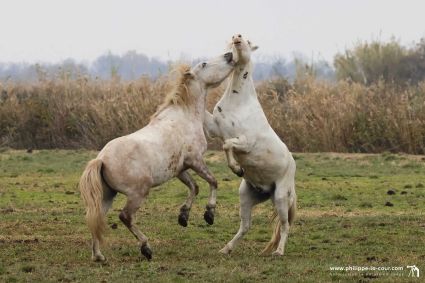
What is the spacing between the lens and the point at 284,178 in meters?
10.5

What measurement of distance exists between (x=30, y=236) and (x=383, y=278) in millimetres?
4682

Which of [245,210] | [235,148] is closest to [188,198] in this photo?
[245,210]

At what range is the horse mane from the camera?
10.7 metres

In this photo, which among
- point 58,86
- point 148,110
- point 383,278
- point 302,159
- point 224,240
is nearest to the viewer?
point 383,278

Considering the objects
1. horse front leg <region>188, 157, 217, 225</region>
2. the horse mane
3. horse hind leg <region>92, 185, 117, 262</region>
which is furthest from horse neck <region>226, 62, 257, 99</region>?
horse hind leg <region>92, 185, 117, 262</region>

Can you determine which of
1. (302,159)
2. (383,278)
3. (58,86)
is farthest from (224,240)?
(58,86)

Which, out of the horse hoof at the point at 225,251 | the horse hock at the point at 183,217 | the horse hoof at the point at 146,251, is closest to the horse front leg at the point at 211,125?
the horse hock at the point at 183,217

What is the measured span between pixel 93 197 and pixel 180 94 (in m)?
1.79

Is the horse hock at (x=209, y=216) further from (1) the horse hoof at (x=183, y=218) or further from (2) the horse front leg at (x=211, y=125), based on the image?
(2) the horse front leg at (x=211, y=125)

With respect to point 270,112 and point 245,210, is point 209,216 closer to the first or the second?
point 245,210

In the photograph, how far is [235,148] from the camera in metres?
10.4

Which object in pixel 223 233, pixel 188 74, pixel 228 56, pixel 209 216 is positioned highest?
Answer: pixel 228 56

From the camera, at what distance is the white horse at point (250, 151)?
10414 mm

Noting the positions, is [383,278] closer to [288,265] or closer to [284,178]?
[288,265]
